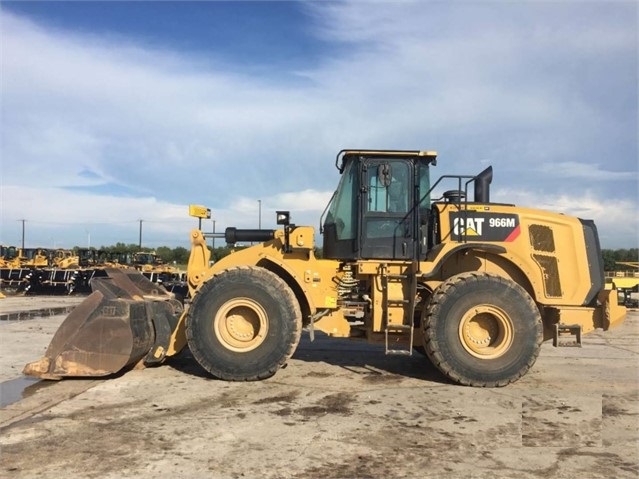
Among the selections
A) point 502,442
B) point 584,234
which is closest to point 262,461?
point 502,442

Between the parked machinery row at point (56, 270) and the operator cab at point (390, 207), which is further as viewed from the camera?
the parked machinery row at point (56, 270)

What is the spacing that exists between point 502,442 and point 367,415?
1.28 meters

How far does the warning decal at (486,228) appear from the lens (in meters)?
7.13

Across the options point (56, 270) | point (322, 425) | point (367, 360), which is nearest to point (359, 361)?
point (367, 360)

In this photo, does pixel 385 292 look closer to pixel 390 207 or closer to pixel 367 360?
pixel 390 207

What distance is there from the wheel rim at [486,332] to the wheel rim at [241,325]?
240cm

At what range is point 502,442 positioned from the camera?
184 inches

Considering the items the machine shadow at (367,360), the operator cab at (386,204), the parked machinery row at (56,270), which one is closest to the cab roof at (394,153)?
the operator cab at (386,204)

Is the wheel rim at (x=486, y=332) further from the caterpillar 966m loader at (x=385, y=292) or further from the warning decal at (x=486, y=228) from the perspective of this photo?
the warning decal at (x=486, y=228)

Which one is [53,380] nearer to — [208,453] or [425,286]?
[208,453]

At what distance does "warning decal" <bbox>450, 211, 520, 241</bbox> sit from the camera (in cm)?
713

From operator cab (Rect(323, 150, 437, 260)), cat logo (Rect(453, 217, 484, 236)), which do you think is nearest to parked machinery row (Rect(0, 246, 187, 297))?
operator cab (Rect(323, 150, 437, 260))

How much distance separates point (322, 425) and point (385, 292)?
248 cm

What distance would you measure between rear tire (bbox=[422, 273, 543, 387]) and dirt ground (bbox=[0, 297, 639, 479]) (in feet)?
0.73
